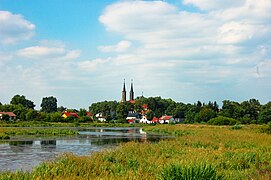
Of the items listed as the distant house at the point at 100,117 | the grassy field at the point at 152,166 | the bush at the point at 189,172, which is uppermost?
the distant house at the point at 100,117

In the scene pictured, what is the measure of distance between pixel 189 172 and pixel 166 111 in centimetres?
16981

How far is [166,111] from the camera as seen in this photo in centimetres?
18088

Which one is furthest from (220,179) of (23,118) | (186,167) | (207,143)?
(23,118)

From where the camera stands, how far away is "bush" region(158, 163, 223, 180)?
38.6 feet

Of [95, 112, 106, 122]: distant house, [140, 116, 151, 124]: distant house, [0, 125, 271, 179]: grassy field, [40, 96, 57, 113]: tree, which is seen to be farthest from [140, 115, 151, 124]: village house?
[0, 125, 271, 179]: grassy field

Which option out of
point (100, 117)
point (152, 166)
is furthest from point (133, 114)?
point (152, 166)

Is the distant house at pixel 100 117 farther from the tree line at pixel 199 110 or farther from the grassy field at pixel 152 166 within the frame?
the grassy field at pixel 152 166

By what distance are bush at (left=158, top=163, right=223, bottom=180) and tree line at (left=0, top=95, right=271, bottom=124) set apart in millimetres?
82885

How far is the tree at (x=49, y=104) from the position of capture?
7106 inches

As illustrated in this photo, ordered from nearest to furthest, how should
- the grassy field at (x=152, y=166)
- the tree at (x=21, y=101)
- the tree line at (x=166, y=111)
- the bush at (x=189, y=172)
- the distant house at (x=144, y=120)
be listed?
the bush at (x=189, y=172) < the grassy field at (x=152, y=166) < the tree line at (x=166, y=111) < the tree at (x=21, y=101) < the distant house at (x=144, y=120)

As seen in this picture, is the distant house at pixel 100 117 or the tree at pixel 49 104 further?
the tree at pixel 49 104

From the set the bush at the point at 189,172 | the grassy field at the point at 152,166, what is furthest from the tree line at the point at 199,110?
the bush at the point at 189,172

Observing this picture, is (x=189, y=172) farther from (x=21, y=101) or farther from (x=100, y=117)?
(x=100, y=117)

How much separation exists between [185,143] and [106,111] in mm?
144261
